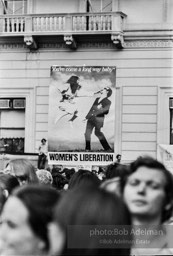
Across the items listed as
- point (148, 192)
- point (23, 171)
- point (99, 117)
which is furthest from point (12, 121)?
point (148, 192)

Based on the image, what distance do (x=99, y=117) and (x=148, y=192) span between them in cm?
1684

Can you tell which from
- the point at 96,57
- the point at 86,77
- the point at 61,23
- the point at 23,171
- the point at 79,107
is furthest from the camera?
the point at 96,57

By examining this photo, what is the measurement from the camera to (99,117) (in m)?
20.5

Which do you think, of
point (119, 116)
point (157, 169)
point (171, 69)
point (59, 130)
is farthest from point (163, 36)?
point (157, 169)

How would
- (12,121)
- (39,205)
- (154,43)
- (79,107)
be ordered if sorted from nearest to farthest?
(39,205) < (79,107) < (154,43) < (12,121)

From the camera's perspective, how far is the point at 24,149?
2294 cm

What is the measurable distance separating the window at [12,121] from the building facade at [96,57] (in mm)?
29

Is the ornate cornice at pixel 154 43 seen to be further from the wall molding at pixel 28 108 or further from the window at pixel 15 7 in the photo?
Answer: the window at pixel 15 7

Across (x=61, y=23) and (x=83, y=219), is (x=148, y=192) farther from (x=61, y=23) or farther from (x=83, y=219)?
(x=61, y=23)

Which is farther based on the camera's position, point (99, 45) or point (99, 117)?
point (99, 45)

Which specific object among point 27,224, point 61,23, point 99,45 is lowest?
point 27,224

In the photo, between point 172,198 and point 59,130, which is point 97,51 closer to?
point 59,130

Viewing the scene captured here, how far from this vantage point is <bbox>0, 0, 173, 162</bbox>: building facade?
74.1 ft

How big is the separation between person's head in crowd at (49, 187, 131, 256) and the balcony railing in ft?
65.6
